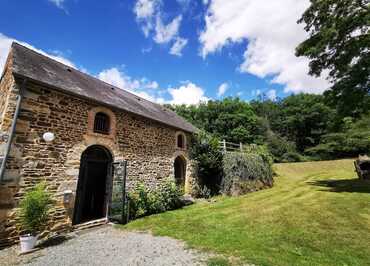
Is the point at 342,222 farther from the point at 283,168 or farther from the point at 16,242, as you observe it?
the point at 283,168

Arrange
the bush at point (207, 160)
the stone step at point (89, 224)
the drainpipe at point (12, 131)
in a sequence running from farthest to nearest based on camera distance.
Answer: the bush at point (207, 160)
the stone step at point (89, 224)
the drainpipe at point (12, 131)

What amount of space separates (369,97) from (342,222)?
310 inches

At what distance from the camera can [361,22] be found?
1037 centimetres

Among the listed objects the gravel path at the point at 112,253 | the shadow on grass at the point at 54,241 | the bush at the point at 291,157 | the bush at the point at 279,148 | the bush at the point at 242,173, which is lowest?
the gravel path at the point at 112,253

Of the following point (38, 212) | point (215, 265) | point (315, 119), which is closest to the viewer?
point (215, 265)

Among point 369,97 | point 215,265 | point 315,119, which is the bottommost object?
point 215,265

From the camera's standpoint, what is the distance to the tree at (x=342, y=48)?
414 inches

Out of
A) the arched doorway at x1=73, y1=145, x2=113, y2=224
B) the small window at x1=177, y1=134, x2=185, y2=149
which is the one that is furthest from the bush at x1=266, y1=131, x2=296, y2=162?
the arched doorway at x1=73, y1=145, x2=113, y2=224

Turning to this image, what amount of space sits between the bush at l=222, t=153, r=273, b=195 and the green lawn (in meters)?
2.50

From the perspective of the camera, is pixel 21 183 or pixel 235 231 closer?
pixel 21 183

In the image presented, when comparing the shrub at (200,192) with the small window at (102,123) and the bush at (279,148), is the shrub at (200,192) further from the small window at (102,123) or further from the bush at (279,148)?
the bush at (279,148)

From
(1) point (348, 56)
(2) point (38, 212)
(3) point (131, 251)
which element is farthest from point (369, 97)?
(2) point (38, 212)

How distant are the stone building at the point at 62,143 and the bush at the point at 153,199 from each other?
0.54 m

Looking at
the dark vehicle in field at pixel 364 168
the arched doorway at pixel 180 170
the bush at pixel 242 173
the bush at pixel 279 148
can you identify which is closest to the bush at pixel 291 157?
the bush at pixel 279 148
